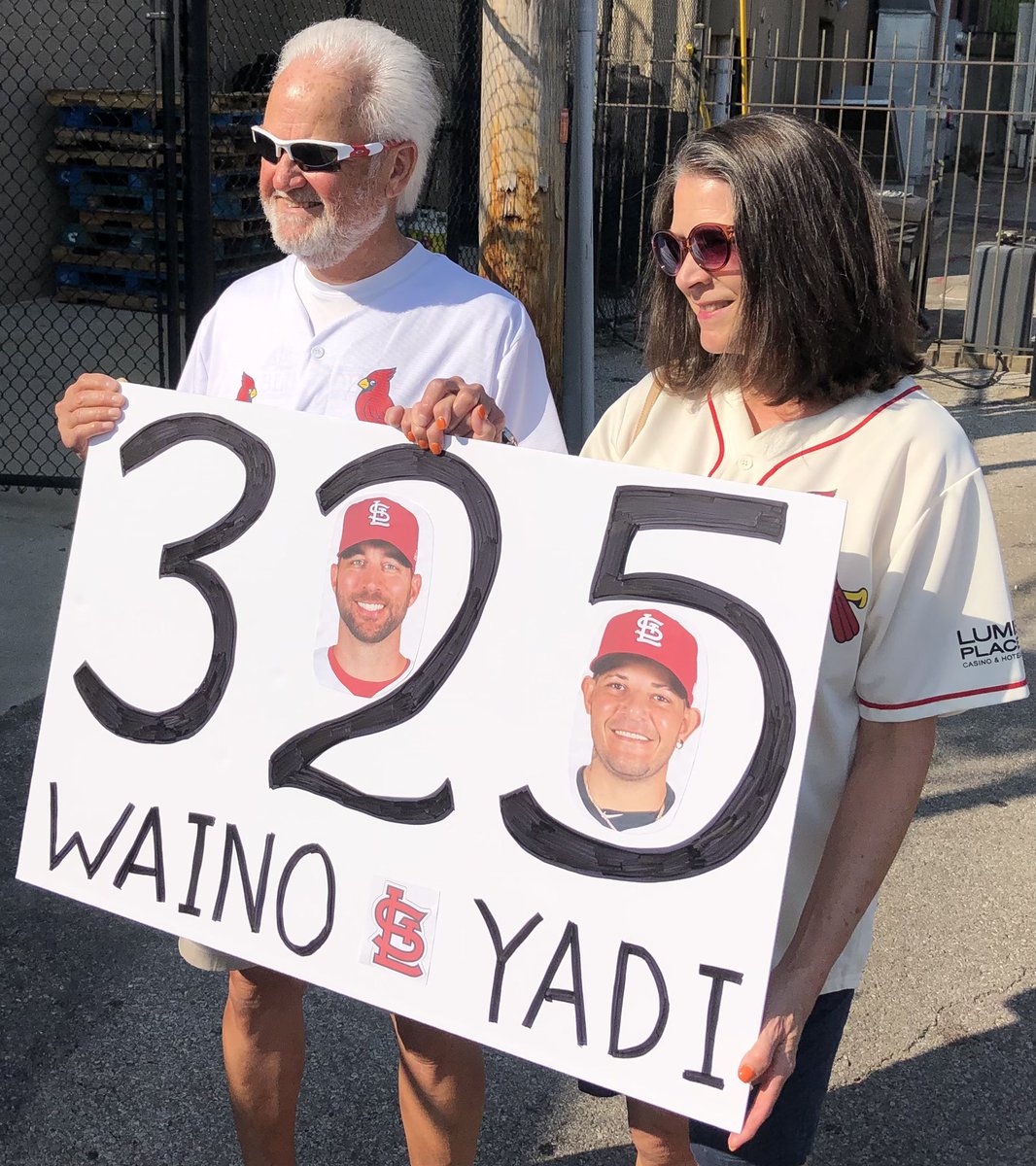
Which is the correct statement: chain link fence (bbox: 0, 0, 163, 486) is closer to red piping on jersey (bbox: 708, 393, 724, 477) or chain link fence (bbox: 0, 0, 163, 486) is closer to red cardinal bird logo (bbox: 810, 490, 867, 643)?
red piping on jersey (bbox: 708, 393, 724, 477)

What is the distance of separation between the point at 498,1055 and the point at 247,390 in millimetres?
1628

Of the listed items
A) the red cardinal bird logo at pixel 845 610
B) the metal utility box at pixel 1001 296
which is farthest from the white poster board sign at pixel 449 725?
the metal utility box at pixel 1001 296

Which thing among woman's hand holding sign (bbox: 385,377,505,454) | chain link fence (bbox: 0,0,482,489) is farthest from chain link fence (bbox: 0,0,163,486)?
woman's hand holding sign (bbox: 385,377,505,454)

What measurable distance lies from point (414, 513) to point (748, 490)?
1.58 feet

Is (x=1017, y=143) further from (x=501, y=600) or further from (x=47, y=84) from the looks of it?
(x=501, y=600)

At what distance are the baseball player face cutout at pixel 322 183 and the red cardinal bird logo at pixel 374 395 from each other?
19 cm

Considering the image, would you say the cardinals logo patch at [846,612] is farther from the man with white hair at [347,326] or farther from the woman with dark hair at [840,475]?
the man with white hair at [347,326]

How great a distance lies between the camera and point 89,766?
6.54ft

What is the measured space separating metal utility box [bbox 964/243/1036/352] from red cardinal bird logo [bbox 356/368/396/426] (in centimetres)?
887

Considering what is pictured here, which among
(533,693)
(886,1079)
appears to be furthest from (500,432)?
(886,1079)

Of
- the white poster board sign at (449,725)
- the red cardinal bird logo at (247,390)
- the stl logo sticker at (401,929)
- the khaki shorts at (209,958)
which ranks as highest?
the red cardinal bird logo at (247,390)

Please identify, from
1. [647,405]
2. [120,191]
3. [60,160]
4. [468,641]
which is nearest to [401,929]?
[468,641]

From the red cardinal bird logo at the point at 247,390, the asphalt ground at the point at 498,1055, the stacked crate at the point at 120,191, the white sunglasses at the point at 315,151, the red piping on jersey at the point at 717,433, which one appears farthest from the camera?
the stacked crate at the point at 120,191

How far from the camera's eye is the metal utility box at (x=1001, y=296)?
9938 millimetres
